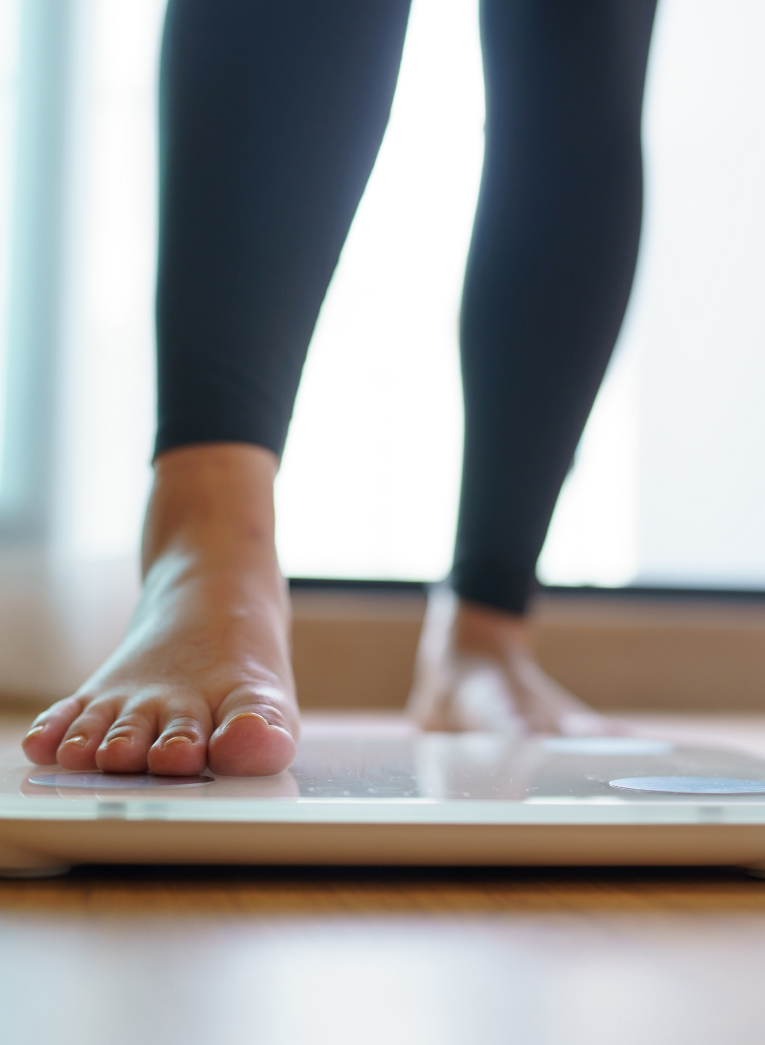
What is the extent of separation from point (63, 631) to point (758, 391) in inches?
54.3

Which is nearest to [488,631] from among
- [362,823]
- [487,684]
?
[487,684]

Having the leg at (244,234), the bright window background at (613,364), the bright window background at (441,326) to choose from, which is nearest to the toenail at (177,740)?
the leg at (244,234)

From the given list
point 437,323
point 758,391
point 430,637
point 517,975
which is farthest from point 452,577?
point 758,391

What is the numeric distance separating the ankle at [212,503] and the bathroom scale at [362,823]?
249mm

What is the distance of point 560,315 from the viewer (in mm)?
1045

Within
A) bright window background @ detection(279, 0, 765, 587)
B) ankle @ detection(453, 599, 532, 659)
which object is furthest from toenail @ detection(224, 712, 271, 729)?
bright window background @ detection(279, 0, 765, 587)

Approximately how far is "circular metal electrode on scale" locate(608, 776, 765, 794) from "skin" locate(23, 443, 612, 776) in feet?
0.58

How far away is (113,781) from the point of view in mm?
472

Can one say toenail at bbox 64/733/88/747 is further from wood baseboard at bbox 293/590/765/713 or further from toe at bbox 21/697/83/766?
wood baseboard at bbox 293/590/765/713

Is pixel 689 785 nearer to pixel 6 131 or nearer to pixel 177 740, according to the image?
pixel 177 740

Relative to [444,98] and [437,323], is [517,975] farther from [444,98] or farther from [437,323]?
[444,98]

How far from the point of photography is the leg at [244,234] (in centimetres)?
72

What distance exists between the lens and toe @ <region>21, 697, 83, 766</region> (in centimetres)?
54

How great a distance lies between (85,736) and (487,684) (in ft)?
1.96
